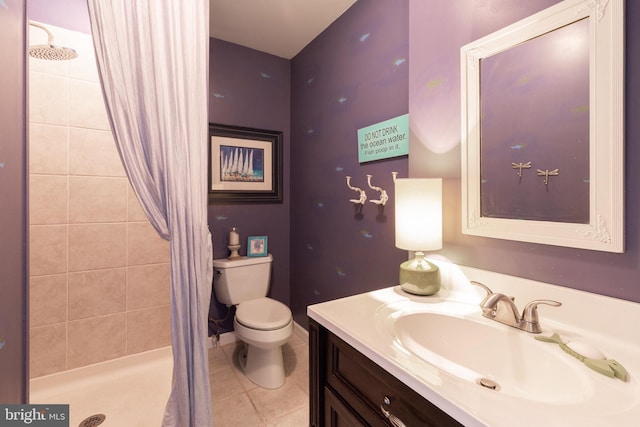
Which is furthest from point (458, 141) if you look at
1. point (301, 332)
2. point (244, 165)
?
point (301, 332)

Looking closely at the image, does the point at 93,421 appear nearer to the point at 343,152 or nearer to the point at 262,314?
the point at 262,314

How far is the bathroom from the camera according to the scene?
0.88m

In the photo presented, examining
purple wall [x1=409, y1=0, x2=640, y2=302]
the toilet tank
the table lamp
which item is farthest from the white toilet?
purple wall [x1=409, y1=0, x2=640, y2=302]

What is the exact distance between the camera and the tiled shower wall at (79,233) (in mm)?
1641

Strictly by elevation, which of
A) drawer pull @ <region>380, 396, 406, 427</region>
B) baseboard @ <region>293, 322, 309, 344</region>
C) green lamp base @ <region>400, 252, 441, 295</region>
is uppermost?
green lamp base @ <region>400, 252, 441, 295</region>

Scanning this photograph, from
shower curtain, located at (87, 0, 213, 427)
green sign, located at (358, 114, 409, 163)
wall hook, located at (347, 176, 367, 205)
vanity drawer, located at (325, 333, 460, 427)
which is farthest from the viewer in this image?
wall hook, located at (347, 176, 367, 205)

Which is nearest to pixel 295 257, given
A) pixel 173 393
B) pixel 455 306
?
pixel 173 393

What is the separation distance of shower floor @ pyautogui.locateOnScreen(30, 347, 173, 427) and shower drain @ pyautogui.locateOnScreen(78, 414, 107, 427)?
3 centimetres

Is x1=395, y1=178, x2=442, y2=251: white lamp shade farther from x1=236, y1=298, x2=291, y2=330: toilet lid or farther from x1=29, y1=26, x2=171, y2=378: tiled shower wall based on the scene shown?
x1=29, y1=26, x2=171, y2=378: tiled shower wall

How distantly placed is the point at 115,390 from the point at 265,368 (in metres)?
0.94

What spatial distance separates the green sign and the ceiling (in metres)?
0.89

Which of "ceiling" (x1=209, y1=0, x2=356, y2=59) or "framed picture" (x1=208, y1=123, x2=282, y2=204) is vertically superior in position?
"ceiling" (x1=209, y1=0, x2=356, y2=59)

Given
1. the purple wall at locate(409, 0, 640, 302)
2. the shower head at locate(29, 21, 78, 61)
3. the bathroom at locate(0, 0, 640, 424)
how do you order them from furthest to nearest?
the shower head at locate(29, 21, 78, 61) < the bathroom at locate(0, 0, 640, 424) < the purple wall at locate(409, 0, 640, 302)

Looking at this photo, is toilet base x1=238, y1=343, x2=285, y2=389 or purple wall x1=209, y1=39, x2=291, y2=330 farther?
purple wall x1=209, y1=39, x2=291, y2=330
